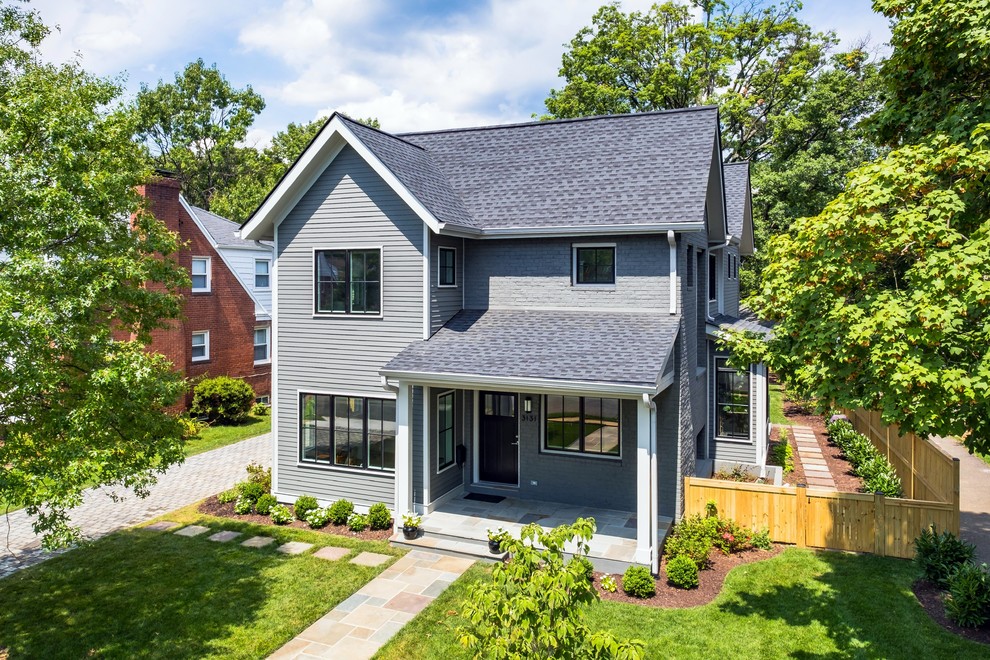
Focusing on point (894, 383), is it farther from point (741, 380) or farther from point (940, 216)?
point (741, 380)

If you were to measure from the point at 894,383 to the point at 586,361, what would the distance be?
6.16m

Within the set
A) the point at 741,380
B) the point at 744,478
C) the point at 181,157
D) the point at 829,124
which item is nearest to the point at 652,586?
the point at 744,478

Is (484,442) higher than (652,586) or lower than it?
higher

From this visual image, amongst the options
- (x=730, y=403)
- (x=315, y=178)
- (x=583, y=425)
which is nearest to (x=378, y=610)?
(x=583, y=425)

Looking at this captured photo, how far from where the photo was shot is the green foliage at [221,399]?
88.0 feet

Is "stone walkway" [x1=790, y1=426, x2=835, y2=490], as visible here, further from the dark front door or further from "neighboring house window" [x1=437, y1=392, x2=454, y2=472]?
"neighboring house window" [x1=437, y1=392, x2=454, y2=472]

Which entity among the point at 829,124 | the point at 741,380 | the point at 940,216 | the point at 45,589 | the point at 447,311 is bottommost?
the point at 45,589

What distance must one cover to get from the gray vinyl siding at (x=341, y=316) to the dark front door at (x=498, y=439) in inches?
102

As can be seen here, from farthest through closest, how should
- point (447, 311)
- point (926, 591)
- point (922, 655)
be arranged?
point (447, 311)
point (926, 591)
point (922, 655)

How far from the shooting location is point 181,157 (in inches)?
2084

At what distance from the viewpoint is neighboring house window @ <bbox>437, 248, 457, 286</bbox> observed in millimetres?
16125

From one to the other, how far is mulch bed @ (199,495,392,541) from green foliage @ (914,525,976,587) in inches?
418

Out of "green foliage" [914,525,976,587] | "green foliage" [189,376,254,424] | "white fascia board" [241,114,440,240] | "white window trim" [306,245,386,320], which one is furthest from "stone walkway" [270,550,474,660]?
"green foliage" [189,376,254,424]

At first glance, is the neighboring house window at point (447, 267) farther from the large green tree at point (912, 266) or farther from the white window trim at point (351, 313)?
the large green tree at point (912, 266)
